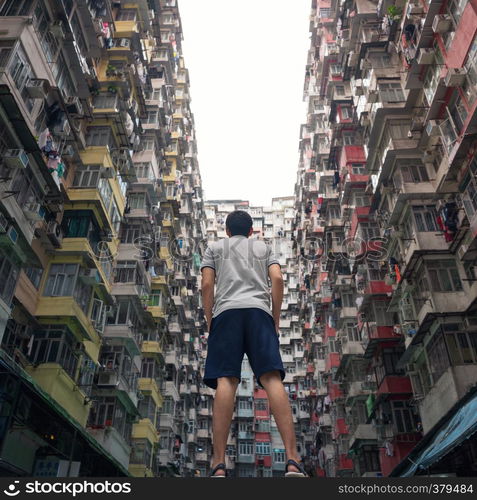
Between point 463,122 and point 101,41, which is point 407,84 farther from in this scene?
point 101,41

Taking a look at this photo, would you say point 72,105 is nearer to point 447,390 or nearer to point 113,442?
point 113,442

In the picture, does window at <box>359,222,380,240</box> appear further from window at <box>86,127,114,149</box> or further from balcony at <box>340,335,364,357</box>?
window at <box>86,127,114,149</box>

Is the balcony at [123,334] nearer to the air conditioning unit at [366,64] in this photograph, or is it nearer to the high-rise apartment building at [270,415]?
the air conditioning unit at [366,64]

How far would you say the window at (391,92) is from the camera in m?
27.3

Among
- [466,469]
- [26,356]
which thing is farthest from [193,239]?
[466,469]

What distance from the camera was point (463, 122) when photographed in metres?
19.8

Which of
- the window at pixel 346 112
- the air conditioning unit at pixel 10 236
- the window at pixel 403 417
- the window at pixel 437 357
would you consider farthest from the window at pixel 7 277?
the window at pixel 346 112

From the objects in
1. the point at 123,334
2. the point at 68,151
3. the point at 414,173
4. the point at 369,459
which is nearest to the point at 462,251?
the point at 414,173

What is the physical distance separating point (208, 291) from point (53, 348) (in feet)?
54.3

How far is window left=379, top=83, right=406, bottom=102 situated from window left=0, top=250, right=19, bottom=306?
2185 centimetres

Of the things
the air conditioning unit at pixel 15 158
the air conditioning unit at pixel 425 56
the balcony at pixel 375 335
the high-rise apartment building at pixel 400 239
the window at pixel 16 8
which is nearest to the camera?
the air conditioning unit at pixel 15 158

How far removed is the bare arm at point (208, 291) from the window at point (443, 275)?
18423mm

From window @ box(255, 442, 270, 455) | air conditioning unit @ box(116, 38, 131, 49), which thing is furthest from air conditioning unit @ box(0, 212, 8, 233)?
window @ box(255, 442, 270, 455)

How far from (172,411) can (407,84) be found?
3006cm
